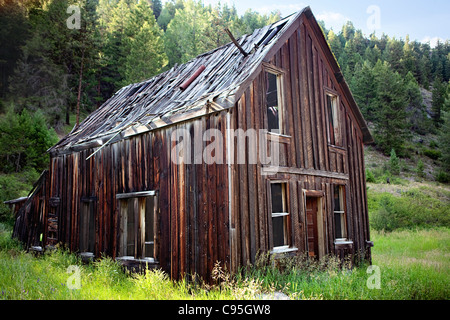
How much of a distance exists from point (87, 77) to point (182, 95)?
35021 mm

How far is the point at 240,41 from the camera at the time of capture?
10414 millimetres

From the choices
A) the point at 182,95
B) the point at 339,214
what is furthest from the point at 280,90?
the point at 339,214

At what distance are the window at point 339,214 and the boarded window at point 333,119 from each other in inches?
61.0

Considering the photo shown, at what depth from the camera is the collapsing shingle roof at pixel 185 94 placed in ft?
25.2

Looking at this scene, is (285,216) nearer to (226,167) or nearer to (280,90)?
(226,167)

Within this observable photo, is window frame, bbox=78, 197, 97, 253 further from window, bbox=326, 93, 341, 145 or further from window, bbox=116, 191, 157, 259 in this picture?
window, bbox=326, 93, 341, 145

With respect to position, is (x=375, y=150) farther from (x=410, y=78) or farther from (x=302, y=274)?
(x=302, y=274)

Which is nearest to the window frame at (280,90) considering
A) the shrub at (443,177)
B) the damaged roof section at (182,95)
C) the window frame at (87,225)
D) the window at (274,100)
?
the window at (274,100)

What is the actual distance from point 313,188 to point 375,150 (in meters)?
46.6

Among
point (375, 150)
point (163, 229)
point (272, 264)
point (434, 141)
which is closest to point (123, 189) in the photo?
point (163, 229)

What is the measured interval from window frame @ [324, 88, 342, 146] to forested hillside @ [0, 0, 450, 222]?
1996 centimetres

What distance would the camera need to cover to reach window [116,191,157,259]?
29.2 feet

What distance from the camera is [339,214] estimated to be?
34.6 ft

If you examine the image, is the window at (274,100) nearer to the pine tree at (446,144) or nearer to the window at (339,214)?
the window at (339,214)
